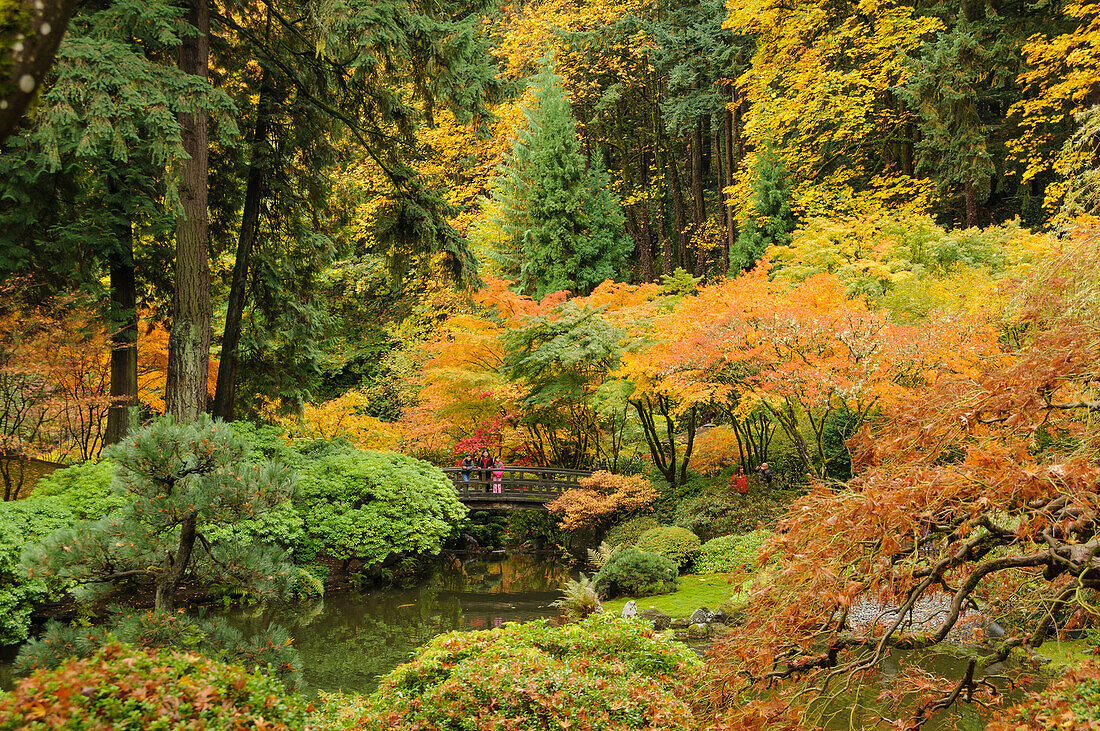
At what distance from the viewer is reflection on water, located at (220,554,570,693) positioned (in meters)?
9.22

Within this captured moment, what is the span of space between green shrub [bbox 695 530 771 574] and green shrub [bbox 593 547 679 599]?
0.68 meters

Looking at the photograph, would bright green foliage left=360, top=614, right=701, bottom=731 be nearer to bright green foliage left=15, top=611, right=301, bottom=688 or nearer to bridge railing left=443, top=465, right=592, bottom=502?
bright green foliage left=15, top=611, right=301, bottom=688

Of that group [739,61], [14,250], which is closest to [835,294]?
[14,250]

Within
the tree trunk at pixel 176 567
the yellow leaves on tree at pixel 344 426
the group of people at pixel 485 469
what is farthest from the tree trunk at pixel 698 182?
the tree trunk at pixel 176 567

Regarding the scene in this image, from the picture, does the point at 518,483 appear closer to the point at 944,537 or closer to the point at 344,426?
the point at 344,426

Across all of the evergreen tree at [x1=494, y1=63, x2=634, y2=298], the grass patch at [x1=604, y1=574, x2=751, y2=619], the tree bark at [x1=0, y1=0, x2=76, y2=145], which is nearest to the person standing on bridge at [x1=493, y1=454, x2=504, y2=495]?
the grass patch at [x1=604, y1=574, x2=751, y2=619]

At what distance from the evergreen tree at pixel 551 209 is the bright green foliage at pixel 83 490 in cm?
1391

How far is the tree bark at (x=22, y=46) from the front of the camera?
1.78 m

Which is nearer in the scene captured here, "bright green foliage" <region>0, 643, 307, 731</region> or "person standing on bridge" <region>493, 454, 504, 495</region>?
"bright green foliage" <region>0, 643, 307, 731</region>

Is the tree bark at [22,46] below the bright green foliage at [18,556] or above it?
above

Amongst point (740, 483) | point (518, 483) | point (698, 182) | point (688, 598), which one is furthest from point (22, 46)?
point (698, 182)

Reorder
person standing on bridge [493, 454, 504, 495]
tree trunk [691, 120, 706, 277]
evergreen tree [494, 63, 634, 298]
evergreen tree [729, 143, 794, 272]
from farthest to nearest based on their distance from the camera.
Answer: tree trunk [691, 120, 706, 277] → evergreen tree [494, 63, 634, 298] → evergreen tree [729, 143, 794, 272] → person standing on bridge [493, 454, 504, 495]

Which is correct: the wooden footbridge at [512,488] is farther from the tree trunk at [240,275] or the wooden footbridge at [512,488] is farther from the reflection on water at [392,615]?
the tree trunk at [240,275]

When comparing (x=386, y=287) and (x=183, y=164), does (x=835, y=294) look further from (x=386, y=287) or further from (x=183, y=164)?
(x=386, y=287)
